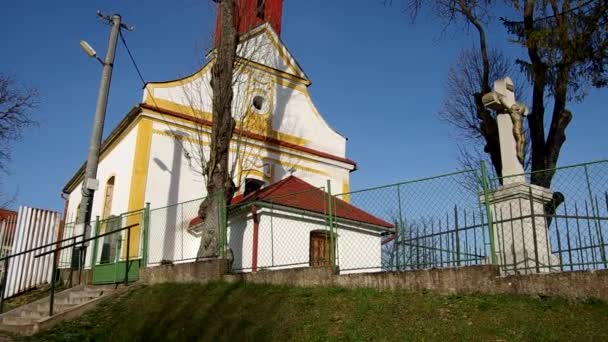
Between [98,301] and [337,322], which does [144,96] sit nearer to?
[98,301]

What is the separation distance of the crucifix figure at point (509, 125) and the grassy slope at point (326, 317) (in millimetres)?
3254

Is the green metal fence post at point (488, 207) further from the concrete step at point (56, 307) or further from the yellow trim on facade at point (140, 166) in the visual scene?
the yellow trim on facade at point (140, 166)

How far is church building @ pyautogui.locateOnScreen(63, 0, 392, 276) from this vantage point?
17.2 metres

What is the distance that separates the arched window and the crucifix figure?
13754mm

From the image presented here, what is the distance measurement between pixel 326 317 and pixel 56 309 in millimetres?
6578

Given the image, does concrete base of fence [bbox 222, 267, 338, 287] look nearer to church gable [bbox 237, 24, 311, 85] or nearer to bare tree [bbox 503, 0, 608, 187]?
bare tree [bbox 503, 0, 608, 187]

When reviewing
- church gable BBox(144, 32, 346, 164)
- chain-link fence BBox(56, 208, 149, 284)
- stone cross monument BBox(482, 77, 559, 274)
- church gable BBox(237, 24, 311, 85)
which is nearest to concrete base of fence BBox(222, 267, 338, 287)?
stone cross monument BBox(482, 77, 559, 274)

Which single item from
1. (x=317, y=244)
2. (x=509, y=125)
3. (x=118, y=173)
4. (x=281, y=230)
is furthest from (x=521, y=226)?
(x=118, y=173)

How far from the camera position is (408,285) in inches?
306

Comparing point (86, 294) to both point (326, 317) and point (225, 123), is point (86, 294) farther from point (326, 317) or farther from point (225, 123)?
point (326, 317)

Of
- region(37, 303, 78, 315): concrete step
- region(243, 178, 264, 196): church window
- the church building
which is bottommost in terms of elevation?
region(37, 303, 78, 315): concrete step

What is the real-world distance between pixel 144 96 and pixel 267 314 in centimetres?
1180

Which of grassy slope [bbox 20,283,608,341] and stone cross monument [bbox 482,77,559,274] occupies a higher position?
stone cross monument [bbox 482,77,559,274]

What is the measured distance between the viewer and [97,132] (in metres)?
12.0
